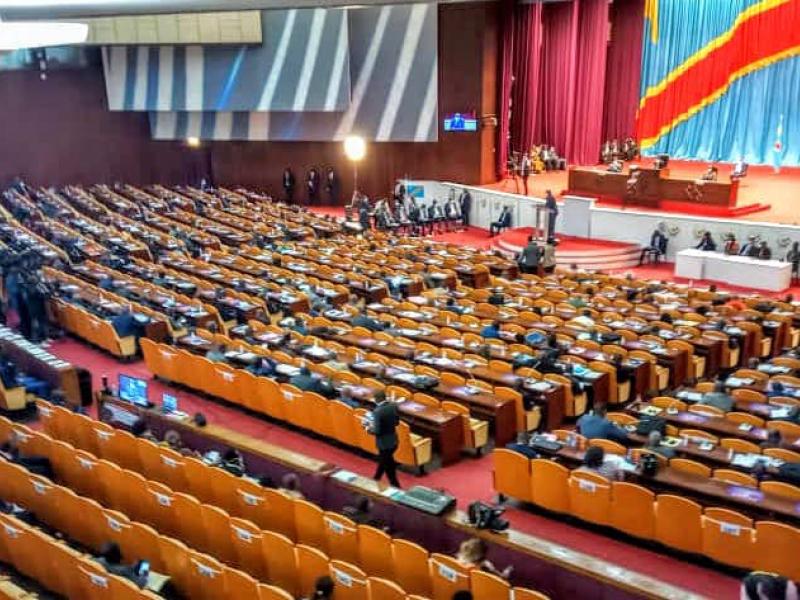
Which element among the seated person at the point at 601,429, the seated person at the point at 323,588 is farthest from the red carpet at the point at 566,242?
the seated person at the point at 323,588

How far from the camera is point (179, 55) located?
3061cm

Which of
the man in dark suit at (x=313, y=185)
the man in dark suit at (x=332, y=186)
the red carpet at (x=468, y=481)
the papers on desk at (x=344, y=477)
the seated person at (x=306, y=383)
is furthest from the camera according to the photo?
the man in dark suit at (x=313, y=185)

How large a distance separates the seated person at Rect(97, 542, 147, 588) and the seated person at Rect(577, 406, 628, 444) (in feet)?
17.0

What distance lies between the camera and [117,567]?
22.3ft

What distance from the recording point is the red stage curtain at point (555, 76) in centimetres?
2752

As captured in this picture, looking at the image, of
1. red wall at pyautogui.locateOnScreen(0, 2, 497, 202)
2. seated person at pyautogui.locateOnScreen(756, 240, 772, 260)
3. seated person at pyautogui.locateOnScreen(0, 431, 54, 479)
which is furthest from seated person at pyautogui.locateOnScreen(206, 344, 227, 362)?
red wall at pyautogui.locateOnScreen(0, 2, 497, 202)

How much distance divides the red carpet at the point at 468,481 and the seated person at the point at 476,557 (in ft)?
5.93

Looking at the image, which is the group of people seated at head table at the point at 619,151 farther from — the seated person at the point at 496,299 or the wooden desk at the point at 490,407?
the wooden desk at the point at 490,407

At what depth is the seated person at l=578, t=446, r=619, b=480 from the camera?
852 cm

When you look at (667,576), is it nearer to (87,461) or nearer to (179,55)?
(87,461)

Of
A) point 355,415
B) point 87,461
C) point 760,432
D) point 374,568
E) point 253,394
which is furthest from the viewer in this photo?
point 253,394

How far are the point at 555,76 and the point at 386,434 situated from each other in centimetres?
2195

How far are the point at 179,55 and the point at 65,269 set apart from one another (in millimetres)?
14593

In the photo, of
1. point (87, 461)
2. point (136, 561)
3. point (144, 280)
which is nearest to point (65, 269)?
point (144, 280)
